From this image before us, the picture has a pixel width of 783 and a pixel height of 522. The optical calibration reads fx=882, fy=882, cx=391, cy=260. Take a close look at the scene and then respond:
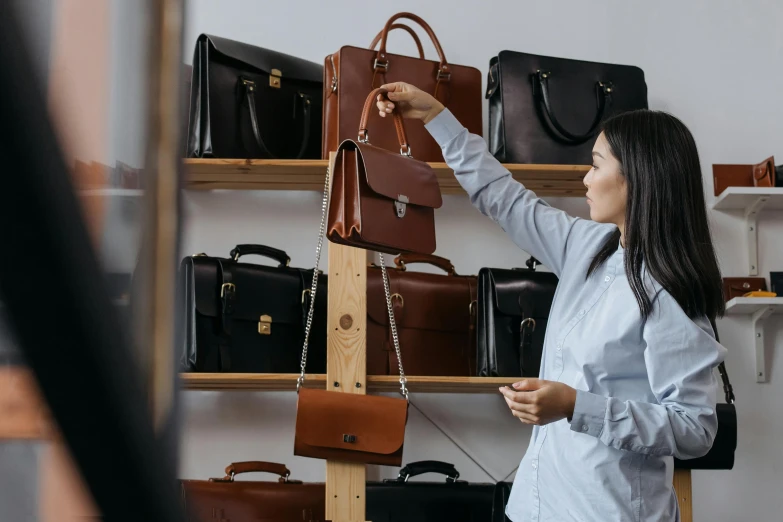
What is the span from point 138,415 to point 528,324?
1.87 m

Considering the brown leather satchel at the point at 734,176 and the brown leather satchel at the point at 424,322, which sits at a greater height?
the brown leather satchel at the point at 734,176

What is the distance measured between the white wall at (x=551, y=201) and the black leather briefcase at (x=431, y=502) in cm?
28

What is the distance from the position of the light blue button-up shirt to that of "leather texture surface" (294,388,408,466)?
0.62 metres

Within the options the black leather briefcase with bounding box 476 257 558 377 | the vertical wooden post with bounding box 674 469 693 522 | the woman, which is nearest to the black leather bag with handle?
the vertical wooden post with bounding box 674 469 693 522

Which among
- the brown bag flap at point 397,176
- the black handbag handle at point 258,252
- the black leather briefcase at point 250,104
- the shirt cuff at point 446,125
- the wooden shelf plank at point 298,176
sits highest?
the black leather briefcase at point 250,104

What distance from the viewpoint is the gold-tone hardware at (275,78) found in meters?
2.13

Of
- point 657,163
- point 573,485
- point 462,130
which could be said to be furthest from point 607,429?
point 462,130

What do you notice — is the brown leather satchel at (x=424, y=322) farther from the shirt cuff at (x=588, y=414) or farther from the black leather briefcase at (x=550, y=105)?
the shirt cuff at (x=588, y=414)

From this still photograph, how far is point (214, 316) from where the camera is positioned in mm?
1947

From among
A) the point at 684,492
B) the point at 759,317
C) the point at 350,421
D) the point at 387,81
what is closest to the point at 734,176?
the point at 759,317

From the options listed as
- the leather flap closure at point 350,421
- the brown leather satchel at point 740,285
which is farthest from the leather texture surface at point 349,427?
the brown leather satchel at point 740,285

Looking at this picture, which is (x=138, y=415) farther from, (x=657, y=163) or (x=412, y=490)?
(x=412, y=490)

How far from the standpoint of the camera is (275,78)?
2143 mm

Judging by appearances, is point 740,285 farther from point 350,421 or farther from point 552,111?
point 350,421
